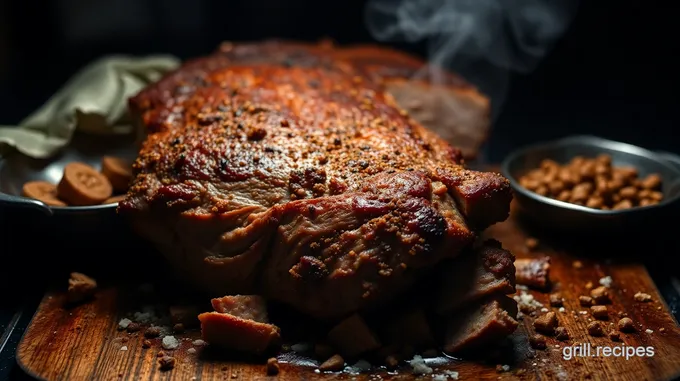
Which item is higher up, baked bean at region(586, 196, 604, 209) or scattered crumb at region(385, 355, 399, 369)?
scattered crumb at region(385, 355, 399, 369)

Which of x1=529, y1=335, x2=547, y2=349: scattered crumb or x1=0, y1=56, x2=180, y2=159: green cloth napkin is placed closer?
x1=529, y1=335, x2=547, y2=349: scattered crumb

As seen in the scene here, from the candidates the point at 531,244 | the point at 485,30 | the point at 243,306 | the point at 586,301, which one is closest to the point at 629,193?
the point at 531,244

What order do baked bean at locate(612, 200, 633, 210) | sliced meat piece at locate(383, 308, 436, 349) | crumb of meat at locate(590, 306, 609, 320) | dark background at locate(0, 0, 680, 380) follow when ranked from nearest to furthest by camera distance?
sliced meat piece at locate(383, 308, 436, 349) < crumb of meat at locate(590, 306, 609, 320) < baked bean at locate(612, 200, 633, 210) < dark background at locate(0, 0, 680, 380)

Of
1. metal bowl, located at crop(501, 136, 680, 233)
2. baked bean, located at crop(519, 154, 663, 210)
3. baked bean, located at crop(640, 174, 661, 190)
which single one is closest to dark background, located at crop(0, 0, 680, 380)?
metal bowl, located at crop(501, 136, 680, 233)

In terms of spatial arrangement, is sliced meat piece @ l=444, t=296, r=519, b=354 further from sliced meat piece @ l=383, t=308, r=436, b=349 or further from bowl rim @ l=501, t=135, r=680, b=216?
bowl rim @ l=501, t=135, r=680, b=216

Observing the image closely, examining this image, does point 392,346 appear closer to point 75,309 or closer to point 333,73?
point 75,309

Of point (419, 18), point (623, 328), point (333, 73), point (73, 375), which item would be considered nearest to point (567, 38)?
point (419, 18)
